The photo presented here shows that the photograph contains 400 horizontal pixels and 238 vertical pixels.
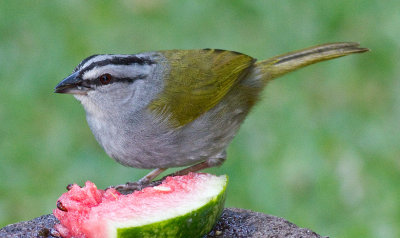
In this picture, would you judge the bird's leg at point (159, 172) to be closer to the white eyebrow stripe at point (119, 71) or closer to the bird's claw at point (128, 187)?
the bird's claw at point (128, 187)

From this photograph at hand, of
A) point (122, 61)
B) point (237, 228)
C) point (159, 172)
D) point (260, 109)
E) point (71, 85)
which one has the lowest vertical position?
point (237, 228)

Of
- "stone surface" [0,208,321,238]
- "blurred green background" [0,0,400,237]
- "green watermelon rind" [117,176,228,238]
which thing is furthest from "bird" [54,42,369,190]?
"blurred green background" [0,0,400,237]

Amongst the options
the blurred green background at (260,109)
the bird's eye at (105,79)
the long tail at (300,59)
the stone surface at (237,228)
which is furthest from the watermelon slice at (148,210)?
the blurred green background at (260,109)

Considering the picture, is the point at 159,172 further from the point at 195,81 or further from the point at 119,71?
the point at 119,71

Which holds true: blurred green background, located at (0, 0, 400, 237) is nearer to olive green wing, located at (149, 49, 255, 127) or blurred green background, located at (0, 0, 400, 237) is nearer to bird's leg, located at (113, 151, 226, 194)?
bird's leg, located at (113, 151, 226, 194)

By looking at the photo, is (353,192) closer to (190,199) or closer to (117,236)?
(190,199)

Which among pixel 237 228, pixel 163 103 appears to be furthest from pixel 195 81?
pixel 237 228
